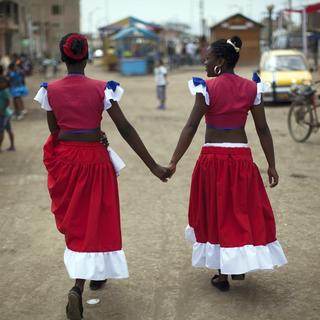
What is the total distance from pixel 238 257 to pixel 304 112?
7.62 metres

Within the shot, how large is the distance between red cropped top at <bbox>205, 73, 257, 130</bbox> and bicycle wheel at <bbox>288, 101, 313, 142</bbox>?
7.12 metres

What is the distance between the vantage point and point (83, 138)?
418cm

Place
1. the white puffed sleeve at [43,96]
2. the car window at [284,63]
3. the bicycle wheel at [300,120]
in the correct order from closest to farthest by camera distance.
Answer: the white puffed sleeve at [43,96] → the bicycle wheel at [300,120] → the car window at [284,63]

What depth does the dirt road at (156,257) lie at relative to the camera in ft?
14.3

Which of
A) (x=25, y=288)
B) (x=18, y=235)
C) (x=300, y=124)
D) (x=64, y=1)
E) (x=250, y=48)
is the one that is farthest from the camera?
(x=64, y=1)

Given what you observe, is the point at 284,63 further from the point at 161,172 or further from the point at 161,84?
the point at 161,172

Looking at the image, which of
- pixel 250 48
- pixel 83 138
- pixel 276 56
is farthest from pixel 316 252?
pixel 250 48

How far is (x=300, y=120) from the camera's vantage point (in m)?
11.6

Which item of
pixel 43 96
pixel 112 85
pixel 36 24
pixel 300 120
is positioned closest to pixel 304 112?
pixel 300 120

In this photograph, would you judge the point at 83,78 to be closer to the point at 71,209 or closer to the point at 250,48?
the point at 71,209

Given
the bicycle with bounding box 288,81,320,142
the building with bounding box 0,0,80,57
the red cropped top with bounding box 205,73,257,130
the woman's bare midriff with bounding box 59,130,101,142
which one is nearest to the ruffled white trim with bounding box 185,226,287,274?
the red cropped top with bounding box 205,73,257,130

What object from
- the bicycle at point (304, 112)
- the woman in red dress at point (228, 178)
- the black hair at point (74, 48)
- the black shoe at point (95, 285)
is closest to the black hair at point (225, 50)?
the woman in red dress at point (228, 178)

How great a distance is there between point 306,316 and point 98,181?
5.27 ft

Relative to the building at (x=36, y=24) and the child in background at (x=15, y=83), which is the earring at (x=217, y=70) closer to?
the child in background at (x=15, y=83)
